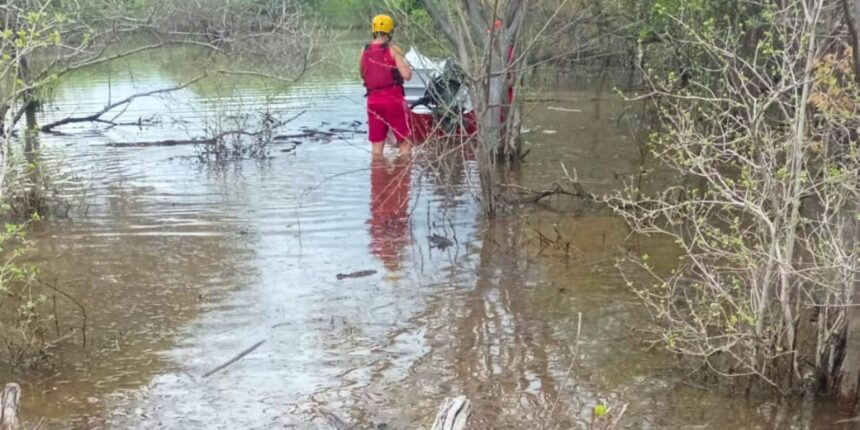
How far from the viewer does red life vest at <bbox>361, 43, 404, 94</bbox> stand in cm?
1030

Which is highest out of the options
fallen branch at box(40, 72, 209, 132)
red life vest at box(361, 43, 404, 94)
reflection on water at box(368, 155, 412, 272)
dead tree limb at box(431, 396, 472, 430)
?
red life vest at box(361, 43, 404, 94)

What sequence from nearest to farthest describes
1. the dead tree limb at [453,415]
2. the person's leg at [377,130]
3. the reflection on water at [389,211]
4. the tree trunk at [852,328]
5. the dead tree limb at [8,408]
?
the dead tree limb at [453,415], the dead tree limb at [8,408], the tree trunk at [852,328], the reflection on water at [389,211], the person's leg at [377,130]

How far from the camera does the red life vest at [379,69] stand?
405 inches

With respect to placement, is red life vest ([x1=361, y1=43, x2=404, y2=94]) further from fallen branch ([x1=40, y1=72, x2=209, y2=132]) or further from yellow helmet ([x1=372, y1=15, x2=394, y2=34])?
fallen branch ([x1=40, y1=72, x2=209, y2=132])

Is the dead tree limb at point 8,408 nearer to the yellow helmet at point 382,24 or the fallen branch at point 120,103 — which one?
the yellow helmet at point 382,24

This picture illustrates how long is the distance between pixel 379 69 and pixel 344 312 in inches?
188

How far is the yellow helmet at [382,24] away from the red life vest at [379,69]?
6.2 inches

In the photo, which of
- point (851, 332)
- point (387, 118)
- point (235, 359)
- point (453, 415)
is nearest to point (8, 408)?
point (453, 415)

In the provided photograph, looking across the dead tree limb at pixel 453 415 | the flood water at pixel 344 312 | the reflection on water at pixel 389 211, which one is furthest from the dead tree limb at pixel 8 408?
the reflection on water at pixel 389 211

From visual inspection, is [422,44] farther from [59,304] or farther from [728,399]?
[728,399]

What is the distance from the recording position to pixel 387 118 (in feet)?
36.0

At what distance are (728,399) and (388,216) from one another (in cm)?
470

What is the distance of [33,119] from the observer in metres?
15.3

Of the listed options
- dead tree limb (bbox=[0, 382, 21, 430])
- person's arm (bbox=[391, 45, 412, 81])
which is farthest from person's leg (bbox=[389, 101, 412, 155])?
dead tree limb (bbox=[0, 382, 21, 430])
